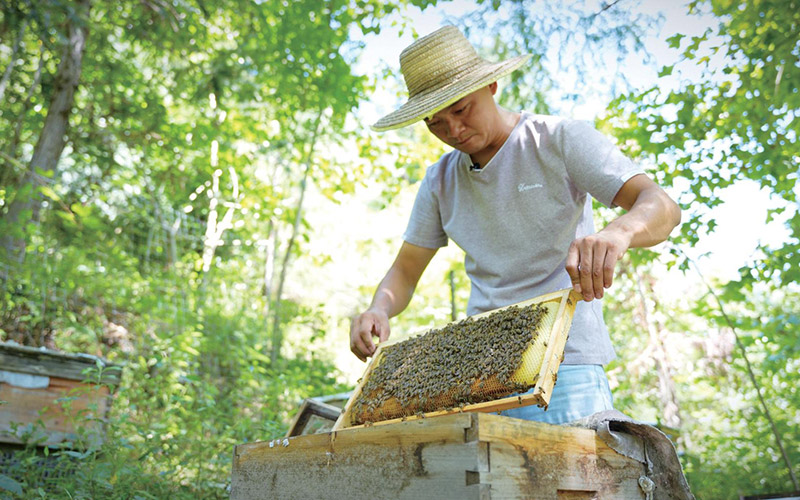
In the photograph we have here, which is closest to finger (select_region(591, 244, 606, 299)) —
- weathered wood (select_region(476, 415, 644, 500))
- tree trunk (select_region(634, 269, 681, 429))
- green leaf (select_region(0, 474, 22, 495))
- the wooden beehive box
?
weathered wood (select_region(476, 415, 644, 500))

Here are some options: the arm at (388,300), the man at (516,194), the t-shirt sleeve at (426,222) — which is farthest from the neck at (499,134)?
the arm at (388,300)

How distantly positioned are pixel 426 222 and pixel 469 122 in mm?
596

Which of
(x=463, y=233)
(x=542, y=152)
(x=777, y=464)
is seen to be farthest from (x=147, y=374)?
(x=777, y=464)

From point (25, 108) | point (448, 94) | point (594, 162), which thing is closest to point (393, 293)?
point (448, 94)

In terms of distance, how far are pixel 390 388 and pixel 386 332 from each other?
0.52 meters

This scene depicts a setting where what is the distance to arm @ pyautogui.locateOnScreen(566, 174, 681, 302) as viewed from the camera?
164 cm

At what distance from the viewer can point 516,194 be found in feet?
7.78

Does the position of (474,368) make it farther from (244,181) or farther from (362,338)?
(244,181)

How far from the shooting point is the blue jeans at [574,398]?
203cm

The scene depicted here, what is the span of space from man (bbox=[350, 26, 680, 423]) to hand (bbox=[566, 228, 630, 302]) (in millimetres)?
216

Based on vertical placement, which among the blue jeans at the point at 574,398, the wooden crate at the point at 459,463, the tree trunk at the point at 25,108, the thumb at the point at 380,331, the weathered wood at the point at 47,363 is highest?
the tree trunk at the point at 25,108

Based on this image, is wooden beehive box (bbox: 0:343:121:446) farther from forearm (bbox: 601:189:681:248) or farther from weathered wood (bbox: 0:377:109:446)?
forearm (bbox: 601:189:681:248)

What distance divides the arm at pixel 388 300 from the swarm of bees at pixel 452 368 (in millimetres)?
235

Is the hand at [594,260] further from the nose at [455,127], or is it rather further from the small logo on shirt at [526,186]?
the nose at [455,127]
